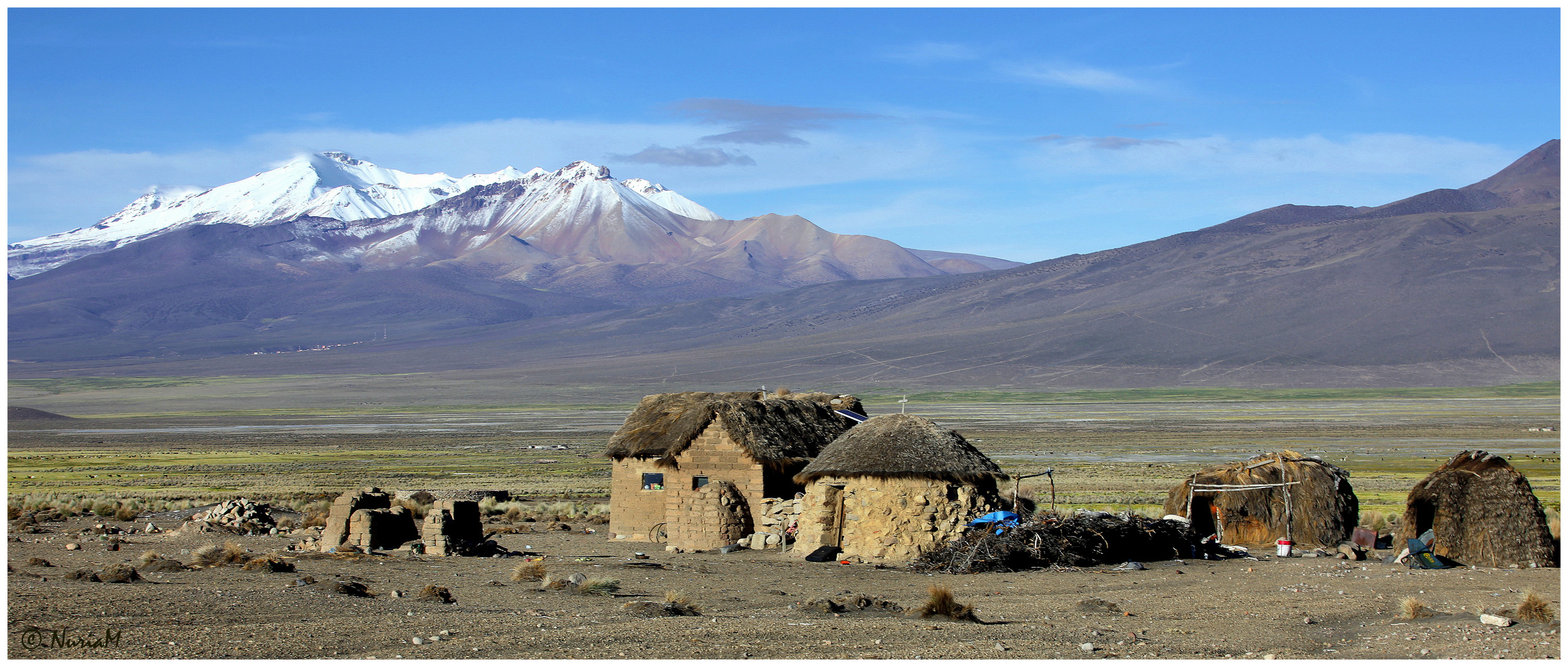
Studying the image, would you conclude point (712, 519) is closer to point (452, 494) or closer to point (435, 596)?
point (435, 596)

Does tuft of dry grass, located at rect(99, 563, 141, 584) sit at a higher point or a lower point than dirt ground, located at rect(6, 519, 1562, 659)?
higher

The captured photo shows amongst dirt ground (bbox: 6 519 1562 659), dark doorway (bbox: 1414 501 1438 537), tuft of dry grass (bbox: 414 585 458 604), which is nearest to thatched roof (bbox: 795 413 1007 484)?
dirt ground (bbox: 6 519 1562 659)

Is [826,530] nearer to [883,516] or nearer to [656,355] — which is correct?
[883,516]

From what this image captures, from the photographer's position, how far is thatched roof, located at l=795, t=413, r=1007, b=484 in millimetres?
18672

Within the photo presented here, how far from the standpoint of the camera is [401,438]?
70375 millimetres

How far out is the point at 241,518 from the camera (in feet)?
79.7

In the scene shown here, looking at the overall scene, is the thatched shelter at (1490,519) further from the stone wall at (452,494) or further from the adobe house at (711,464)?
the stone wall at (452,494)

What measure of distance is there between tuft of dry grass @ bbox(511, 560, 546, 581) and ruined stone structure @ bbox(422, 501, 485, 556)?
3059mm

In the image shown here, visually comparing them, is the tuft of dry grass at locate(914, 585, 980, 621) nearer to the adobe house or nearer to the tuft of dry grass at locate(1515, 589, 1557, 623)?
the tuft of dry grass at locate(1515, 589, 1557, 623)

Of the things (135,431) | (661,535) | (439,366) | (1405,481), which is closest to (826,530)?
(661,535)

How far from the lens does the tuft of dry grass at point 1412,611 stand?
13.1m

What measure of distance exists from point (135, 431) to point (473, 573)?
7236cm

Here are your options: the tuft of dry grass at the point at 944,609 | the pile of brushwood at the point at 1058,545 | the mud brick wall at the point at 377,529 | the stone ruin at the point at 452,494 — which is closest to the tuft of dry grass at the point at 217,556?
the mud brick wall at the point at 377,529

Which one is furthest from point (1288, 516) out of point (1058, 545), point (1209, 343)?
point (1209, 343)
